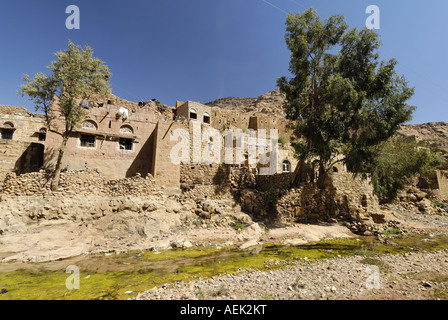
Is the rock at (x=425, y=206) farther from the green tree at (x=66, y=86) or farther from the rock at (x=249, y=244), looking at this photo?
the green tree at (x=66, y=86)

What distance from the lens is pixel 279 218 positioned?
611 inches

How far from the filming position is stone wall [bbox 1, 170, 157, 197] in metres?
12.2

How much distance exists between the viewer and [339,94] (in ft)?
48.9

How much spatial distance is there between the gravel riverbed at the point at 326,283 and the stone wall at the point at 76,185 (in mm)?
9606

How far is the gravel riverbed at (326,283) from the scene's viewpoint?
17.4ft

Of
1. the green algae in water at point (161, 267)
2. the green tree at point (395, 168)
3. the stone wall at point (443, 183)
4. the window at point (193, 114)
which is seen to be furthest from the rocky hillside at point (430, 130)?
the green algae in water at point (161, 267)

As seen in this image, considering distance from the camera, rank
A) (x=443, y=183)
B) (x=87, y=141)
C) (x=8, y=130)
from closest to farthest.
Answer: (x=87, y=141), (x=8, y=130), (x=443, y=183)

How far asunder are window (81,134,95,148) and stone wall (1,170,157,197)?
3.60 meters

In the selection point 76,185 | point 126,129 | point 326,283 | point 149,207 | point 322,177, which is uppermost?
point 126,129

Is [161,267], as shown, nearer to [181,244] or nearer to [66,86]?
[181,244]

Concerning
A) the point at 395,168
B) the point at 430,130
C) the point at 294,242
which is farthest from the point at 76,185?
the point at 430,130

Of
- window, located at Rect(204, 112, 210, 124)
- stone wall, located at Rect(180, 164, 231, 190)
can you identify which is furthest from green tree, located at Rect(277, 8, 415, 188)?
window, located at Rect(204, 112, 210, 124)

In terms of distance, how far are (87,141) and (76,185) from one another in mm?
5125
